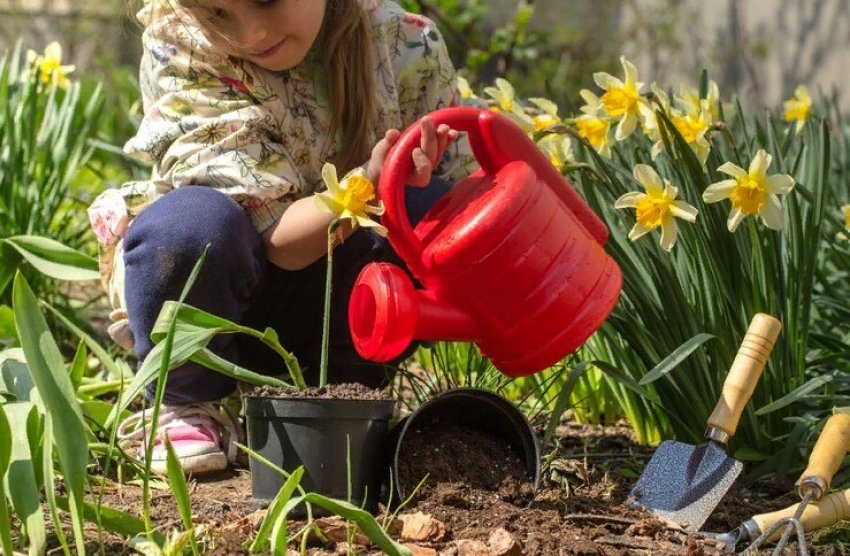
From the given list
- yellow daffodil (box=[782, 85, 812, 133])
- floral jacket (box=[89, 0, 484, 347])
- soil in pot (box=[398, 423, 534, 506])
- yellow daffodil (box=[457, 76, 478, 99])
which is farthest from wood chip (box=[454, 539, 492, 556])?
yellow daffodil (box=[782, 85, 812, 133])

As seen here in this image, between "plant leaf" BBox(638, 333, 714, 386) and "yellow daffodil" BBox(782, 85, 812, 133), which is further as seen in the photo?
"yellow daffodil" BBox(782, 85, 812, 133)

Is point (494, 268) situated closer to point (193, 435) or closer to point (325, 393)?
point (325, 393)

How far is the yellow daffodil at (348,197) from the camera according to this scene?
1.47m

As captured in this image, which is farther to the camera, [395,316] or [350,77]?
[350,77]

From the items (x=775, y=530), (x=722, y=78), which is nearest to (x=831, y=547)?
(x=775, y=530)

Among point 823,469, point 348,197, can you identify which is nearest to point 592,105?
point 348,197

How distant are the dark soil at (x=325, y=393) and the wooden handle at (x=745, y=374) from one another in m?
0.49

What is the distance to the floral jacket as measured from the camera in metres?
1.84

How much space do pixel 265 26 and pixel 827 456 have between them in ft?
3.34

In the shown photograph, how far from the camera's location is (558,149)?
75.6 inches

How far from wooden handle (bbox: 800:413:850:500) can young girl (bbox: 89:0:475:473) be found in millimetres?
720

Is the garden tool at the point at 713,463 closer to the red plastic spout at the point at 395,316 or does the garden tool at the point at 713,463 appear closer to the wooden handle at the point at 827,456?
the wooden handle at the point at 827,456

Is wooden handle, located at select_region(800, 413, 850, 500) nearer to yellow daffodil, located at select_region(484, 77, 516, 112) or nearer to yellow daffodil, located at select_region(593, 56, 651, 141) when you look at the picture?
yellow daffodil, located at select_region(593, 56, 651, 141)

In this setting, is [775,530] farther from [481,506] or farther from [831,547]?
[481,506]
